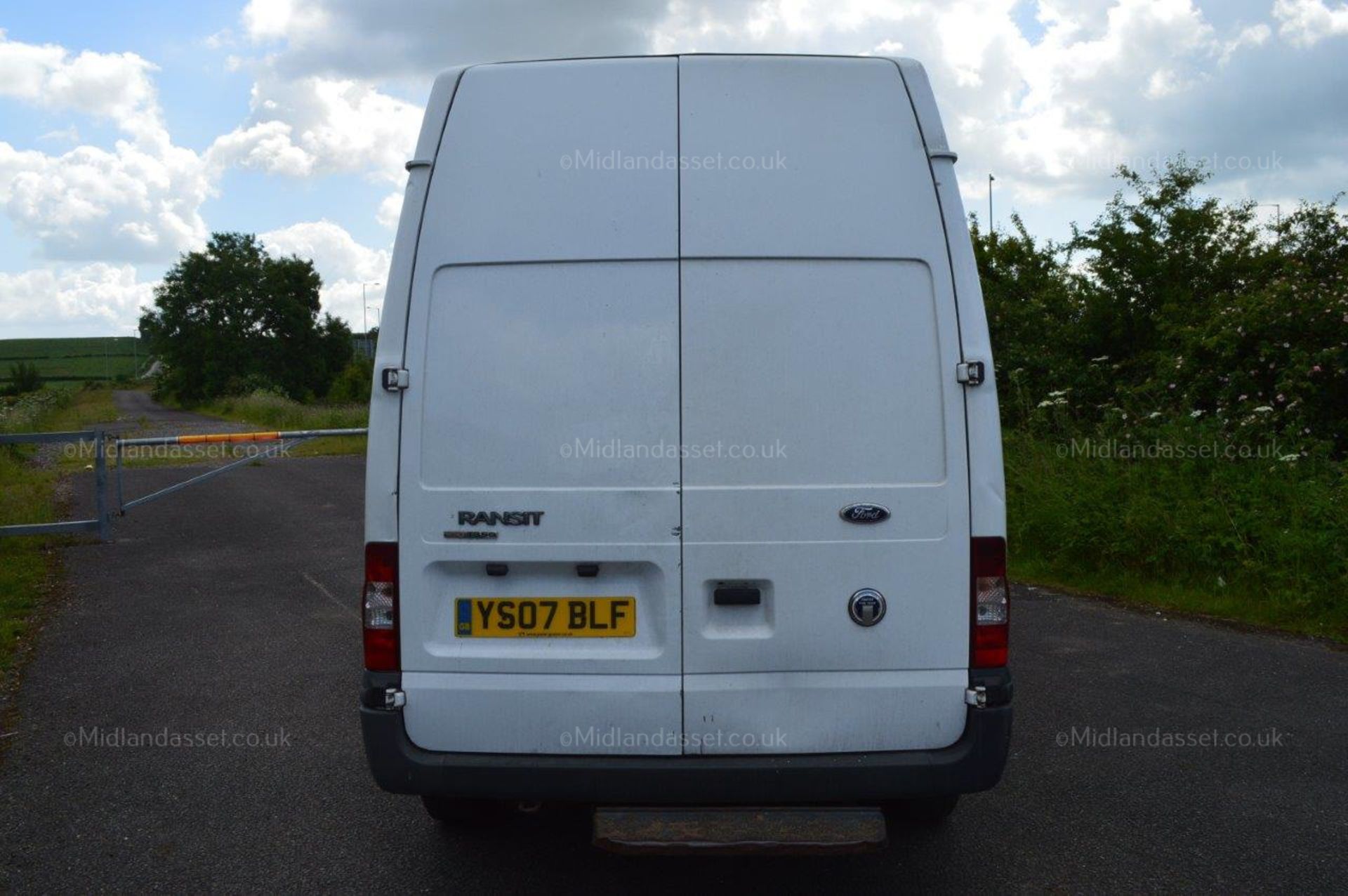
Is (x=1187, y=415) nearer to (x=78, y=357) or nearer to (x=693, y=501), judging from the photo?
(x=693, y=501)

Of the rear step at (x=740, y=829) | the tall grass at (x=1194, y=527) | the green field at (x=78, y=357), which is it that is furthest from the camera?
the green field at (x=78, y=357)

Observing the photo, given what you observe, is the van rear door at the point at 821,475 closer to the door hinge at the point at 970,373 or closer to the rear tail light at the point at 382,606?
the door hinge at the point at 970,373

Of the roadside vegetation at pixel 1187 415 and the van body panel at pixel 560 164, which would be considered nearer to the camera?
the van body panel at pixel 560 164

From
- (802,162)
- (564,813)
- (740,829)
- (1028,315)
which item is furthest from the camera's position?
(1028,315)

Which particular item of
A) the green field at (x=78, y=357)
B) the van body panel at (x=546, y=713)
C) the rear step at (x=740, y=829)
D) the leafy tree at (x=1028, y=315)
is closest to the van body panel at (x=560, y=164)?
the van body panel at (x=546, y=713)

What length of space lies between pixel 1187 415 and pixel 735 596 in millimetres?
8175

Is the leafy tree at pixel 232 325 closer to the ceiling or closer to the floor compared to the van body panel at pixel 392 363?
closer to the ceiling

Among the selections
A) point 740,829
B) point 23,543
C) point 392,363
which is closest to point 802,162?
point 392,363

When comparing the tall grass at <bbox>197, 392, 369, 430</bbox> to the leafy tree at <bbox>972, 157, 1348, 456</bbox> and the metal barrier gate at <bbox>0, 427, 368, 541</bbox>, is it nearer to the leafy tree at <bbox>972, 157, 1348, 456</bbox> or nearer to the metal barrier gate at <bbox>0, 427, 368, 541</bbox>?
the metal barrier gate at <bbox>0, 427, 368, 541</bbox>

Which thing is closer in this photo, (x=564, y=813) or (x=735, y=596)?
(x=735, y=596)

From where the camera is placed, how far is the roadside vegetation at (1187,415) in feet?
27.7

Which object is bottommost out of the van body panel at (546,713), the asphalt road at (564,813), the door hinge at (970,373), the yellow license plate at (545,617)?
the asphalt road at (564,813)

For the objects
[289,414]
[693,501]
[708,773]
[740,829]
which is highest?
[289,414]

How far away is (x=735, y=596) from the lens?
137 inches
